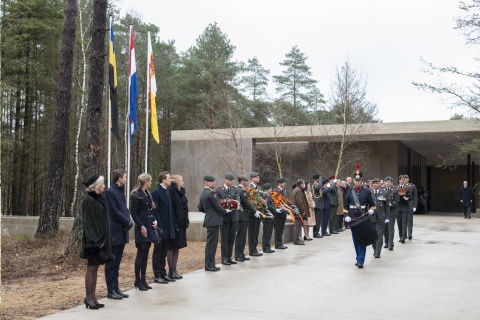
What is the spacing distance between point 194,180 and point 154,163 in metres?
15.6

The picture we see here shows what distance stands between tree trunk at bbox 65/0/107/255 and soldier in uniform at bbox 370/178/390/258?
22.9 ft

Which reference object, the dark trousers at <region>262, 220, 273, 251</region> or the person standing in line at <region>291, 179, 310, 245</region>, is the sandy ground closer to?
the dark trousers at <region>262, 220, 273, 251</region>

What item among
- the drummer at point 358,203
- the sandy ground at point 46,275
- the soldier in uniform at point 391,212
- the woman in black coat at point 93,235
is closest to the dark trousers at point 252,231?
the sandy ground at point 46,275

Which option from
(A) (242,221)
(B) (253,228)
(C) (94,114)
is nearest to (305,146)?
(B) (253,228)

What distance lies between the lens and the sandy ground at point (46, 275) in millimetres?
8581

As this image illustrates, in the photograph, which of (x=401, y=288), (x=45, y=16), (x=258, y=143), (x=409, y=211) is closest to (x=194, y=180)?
(x=258, y=143)

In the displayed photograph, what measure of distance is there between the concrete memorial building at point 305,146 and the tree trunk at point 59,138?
16394 millimetres

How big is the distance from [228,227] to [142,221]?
359cm

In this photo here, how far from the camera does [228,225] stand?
12531 mm

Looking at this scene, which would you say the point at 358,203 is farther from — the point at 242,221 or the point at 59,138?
the point at 59,138

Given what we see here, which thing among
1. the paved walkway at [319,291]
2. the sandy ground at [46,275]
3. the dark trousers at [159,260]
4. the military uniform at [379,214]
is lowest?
the sandy ground at [46,275]

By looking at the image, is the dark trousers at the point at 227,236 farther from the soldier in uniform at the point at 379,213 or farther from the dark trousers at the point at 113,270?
the dark trousers at the point at 113,270

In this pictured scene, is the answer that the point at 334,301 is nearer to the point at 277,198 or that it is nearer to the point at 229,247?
the point at 229,247

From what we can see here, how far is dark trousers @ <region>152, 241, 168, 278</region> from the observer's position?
10148 mm
